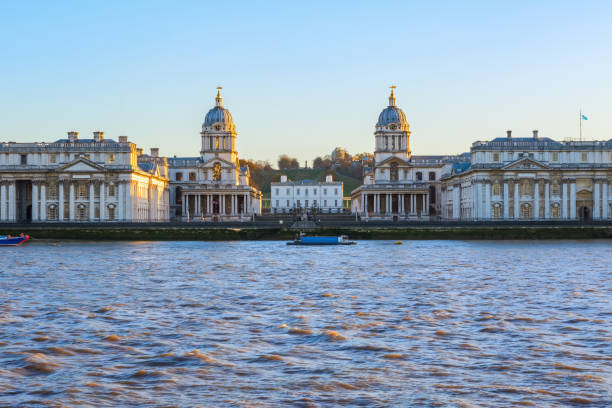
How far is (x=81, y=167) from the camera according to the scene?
105 m

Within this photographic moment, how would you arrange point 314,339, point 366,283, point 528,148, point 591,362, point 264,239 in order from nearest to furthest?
point 591,362, point 314,339, point 366,283, point 264,239, point 528,148

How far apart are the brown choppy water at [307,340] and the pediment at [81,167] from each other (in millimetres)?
66128

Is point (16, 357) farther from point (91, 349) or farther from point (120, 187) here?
point (120, 187)

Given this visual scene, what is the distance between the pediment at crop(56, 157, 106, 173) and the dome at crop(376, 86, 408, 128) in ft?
180

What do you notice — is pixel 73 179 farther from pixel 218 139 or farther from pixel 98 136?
pixel 218 139

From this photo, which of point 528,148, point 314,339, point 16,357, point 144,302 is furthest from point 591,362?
point 528,148

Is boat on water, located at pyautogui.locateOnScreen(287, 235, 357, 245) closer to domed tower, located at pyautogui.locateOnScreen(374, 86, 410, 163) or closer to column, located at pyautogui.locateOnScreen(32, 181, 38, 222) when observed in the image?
column, located at pyautogui.locateOnScreen(32, 181, 38, 222)

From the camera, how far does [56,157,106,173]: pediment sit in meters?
105

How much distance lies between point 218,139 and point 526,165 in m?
57.1

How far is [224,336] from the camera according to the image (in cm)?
2141

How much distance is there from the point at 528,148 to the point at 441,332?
8737cm

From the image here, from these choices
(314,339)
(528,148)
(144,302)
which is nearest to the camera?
(314,339)

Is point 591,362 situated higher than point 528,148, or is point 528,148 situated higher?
point 528,148

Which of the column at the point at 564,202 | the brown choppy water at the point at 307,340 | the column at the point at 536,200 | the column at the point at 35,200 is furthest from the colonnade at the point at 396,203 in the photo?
the brown choppy water at the point at 307,340
